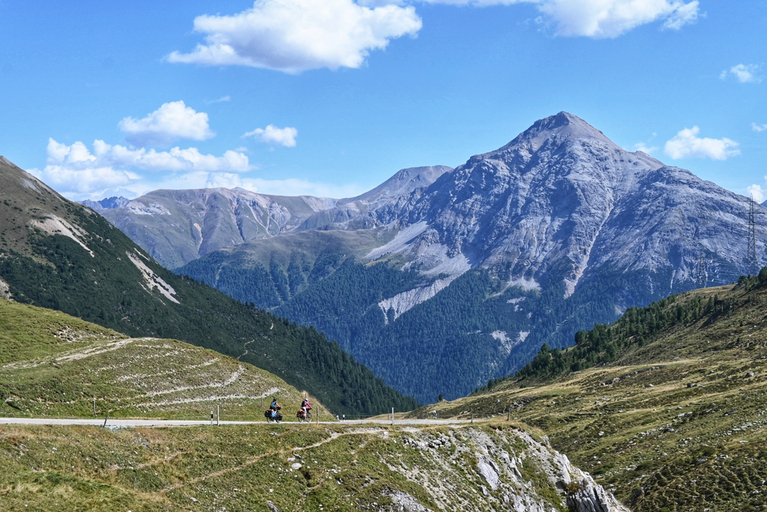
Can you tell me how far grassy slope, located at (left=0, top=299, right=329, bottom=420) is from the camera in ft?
188

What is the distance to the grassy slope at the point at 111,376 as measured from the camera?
188 feet

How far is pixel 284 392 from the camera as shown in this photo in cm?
8431

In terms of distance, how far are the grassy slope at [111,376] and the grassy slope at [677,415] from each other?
3212 centimetres

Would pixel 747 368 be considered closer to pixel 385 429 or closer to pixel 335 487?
pixel 385 429

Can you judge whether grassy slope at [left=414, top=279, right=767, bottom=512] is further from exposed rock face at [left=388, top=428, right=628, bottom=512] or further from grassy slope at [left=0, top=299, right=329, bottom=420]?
grassy slope at [left=0, top=299, right=329, bottom=420]

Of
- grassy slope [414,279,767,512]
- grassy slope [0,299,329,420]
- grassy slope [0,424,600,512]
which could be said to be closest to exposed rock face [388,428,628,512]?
grassy slope [0,424,600,512]

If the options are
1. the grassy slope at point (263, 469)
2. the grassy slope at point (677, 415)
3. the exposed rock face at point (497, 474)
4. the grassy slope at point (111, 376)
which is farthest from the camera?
the grassy slope at point (677, 415)

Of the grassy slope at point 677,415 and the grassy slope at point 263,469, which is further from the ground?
the grassy slope at point 263,469

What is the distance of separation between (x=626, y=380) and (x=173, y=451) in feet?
403

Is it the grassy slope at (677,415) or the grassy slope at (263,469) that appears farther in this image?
the grassy slope at (677,415)

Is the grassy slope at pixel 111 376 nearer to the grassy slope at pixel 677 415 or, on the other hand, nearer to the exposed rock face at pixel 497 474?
the exposed rock face at pixel 497 474

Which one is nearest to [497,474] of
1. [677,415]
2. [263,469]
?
[263,469]

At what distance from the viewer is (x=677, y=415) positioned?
315ft

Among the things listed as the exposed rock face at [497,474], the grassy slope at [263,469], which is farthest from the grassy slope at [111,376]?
the exposed rock face at [497,474]
